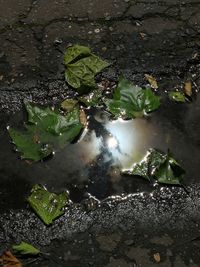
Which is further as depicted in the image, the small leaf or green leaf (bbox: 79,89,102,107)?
green leaf (bbox: 79,89,102,107)

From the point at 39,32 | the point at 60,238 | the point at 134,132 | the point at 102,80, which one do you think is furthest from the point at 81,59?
the point at 60,238

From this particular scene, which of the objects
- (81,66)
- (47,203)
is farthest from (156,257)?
(81,66)

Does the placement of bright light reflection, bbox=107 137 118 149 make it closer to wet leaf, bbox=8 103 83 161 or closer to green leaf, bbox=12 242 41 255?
wet leaf, bbox=8 103 83 161

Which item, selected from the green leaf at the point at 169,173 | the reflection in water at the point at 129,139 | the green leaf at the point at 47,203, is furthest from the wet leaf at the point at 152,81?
the green leaf at the point at 47,203

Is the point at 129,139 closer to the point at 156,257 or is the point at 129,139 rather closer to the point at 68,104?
the point at 68,104

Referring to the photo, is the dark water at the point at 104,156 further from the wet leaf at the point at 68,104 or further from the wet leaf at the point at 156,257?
the wet leaf at the point at 156,257

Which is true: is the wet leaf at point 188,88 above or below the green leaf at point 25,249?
above

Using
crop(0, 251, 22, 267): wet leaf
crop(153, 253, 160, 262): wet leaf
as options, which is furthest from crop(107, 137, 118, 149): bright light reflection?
crop(0, 251, 22, 267): wet leaf

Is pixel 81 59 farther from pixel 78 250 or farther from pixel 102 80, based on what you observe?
pixel 78 250
